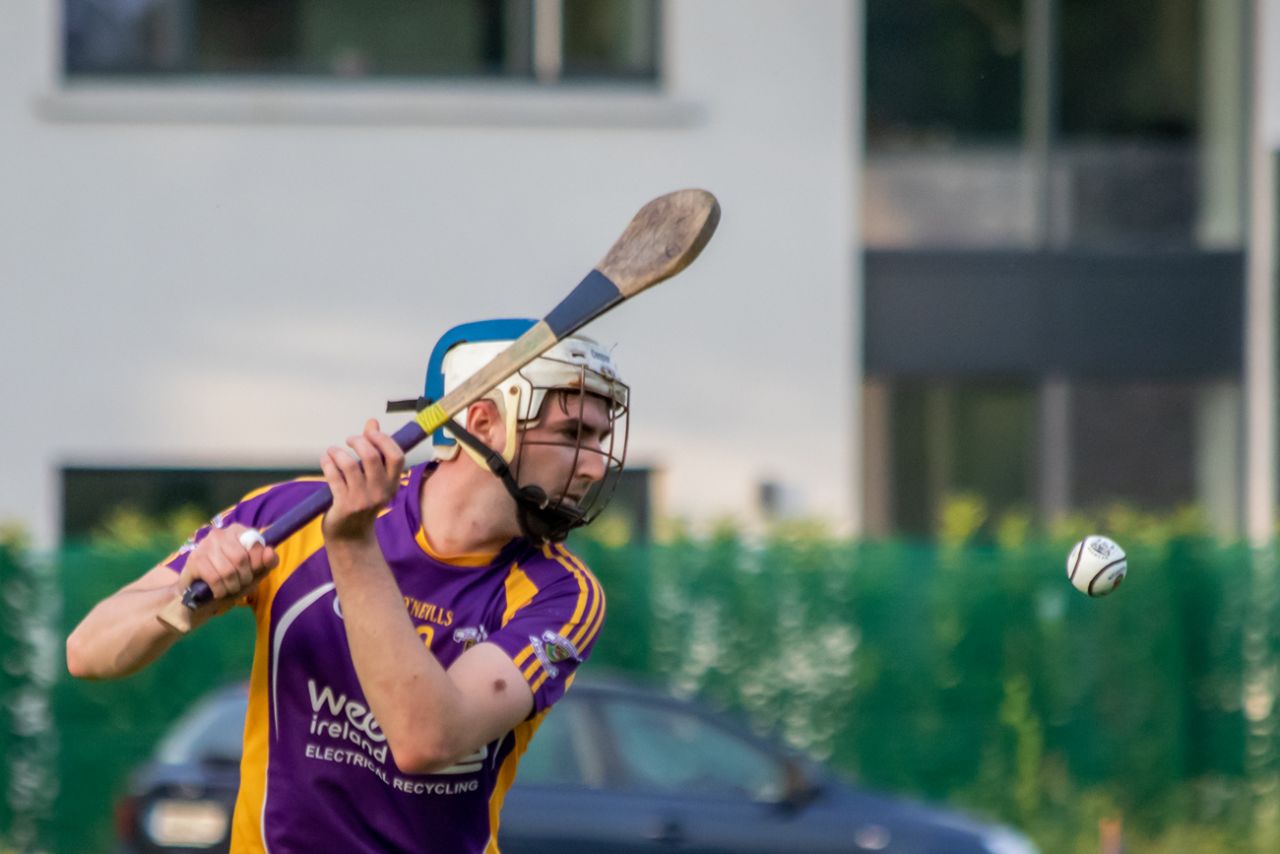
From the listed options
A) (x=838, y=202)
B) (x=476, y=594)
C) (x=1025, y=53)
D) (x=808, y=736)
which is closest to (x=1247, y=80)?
(x=1025, y=53)

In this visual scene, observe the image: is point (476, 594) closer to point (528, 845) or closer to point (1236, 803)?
point (528, 845)

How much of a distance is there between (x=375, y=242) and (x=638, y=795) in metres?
5.15

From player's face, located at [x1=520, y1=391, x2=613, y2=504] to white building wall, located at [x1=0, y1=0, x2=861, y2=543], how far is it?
359 inches

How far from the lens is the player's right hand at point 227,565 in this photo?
10.5 feet

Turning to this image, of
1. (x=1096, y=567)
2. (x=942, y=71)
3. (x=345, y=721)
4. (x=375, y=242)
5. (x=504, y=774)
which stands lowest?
(x=504, y=774)

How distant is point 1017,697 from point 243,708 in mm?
5360

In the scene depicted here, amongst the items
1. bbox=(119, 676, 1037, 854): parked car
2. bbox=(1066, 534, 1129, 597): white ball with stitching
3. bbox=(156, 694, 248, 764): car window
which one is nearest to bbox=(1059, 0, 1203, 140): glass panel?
bbox=(119, 676, 1037, 854): parked car

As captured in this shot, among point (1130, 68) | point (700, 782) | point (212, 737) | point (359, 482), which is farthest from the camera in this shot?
point (1130, 68)

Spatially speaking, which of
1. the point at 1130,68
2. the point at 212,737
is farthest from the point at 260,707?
the point at 1130,68

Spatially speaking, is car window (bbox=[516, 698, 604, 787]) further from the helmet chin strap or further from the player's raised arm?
the player's raised arm

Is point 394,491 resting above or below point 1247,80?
below

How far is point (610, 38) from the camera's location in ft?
44.5

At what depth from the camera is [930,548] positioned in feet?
40.8

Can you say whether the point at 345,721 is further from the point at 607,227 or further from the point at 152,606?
the point at 607,227
